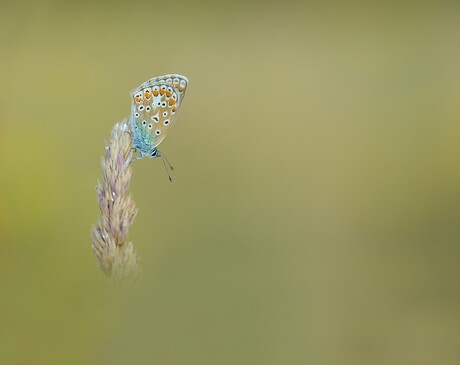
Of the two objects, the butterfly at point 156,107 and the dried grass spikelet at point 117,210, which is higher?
the butterfly at point 156,107

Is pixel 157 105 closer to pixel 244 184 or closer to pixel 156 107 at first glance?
pixel 156 107

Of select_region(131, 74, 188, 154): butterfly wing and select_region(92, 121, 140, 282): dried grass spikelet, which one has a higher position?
select_region(131, 74, 188, 154): butterfly wing

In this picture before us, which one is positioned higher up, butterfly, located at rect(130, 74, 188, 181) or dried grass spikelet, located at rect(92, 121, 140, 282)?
butterfly, located at rect(130, 74, 188, 181)
